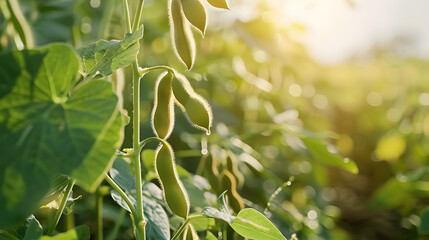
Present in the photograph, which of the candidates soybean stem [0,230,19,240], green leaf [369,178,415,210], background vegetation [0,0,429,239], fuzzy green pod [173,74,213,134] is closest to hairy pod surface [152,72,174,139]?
fuzzy green pod [173,74,213,134]

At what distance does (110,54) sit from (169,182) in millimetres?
222

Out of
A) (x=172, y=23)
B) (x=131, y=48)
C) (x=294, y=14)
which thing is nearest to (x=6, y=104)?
(x=131, y=48)

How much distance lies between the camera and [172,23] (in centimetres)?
84

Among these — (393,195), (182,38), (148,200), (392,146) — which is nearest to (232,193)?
(148,200)

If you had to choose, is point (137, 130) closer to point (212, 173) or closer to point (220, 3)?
point (220, 3)

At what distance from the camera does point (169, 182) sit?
0.85m

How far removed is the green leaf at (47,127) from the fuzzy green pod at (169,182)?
0.76ft

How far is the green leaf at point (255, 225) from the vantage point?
793 mm

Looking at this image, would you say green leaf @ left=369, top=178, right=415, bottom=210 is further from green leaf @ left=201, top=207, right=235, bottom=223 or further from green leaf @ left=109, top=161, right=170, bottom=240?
green leaf @ left=201, top=207, right=235, bottom=223

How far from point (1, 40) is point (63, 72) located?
900 mm

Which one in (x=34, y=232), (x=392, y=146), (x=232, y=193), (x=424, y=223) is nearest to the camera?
(x=34, y=232)

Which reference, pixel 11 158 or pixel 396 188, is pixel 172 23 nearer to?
pixel 11 158

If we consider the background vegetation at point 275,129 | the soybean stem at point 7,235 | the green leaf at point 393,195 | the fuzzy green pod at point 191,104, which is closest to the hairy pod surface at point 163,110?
the fuzzy green pod at point 191,104

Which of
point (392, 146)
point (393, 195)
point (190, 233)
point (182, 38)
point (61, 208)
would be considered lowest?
point (392, 146)
